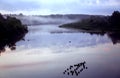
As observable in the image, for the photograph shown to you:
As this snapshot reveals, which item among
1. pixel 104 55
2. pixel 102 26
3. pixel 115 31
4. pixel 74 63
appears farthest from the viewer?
pixel 102 26

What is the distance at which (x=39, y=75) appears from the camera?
19781mm

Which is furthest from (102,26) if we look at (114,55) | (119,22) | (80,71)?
(80,71)

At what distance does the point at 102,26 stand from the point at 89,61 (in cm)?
4431

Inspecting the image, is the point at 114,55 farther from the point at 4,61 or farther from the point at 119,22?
the point at 119,22

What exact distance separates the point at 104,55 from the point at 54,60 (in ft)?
18.9

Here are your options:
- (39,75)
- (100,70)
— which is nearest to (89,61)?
(100,70)

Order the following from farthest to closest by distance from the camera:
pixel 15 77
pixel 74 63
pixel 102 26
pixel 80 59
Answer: pixel 102 26 → pixel 80 59 → pixel 74 63 → pixel 15 77

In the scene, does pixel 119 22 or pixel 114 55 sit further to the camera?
pixel 119 22

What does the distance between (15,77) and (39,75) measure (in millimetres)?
1530

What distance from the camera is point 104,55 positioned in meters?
29.0

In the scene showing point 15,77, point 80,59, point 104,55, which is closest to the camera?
point 15,77

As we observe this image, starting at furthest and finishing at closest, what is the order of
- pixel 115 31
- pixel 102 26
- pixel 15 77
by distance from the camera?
pixel 102 26 < pixel 115 31 < pixel 15 77

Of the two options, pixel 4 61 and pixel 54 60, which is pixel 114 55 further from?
pixel 4 61

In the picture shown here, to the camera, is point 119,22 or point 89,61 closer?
point 89,61
